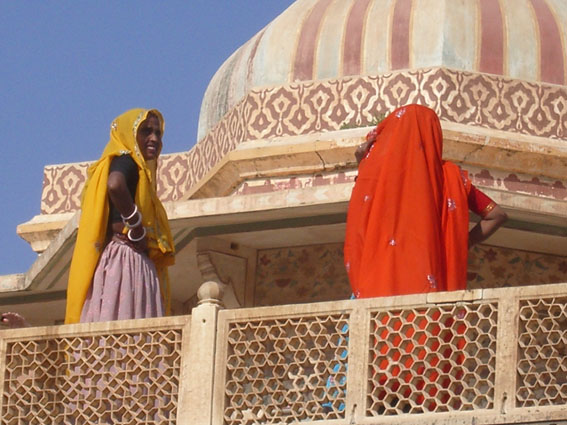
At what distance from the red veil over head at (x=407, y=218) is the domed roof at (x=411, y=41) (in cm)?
351

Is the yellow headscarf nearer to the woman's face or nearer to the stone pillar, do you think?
the woman's face

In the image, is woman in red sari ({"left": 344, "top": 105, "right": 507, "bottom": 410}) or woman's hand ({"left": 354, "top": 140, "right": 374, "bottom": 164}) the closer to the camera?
woman in red sari ({"left": 344, "top": 105, "right": 507, "bottom": 410})

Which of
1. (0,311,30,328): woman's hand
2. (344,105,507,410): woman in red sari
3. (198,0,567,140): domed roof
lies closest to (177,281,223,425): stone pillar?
(344,105,507,410): woman in red sari

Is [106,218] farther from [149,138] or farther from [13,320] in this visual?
[13,320]

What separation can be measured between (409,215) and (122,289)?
1.74 meters

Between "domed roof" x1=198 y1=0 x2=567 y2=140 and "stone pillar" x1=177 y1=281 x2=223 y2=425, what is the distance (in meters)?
4.40

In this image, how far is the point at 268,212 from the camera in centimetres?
1297

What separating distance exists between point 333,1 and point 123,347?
536 cm

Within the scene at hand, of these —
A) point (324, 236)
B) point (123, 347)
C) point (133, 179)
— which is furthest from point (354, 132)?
point (123, 347)

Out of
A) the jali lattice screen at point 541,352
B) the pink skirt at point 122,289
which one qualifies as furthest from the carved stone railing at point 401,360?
the pink skirt at point 122,289

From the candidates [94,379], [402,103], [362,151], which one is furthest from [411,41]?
[94,379]

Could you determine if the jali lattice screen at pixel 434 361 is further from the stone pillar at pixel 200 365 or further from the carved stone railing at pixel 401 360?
the stone pillar at pixel 200 365

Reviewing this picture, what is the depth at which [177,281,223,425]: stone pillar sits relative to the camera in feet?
34.0

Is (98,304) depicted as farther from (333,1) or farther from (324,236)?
(333,1)
